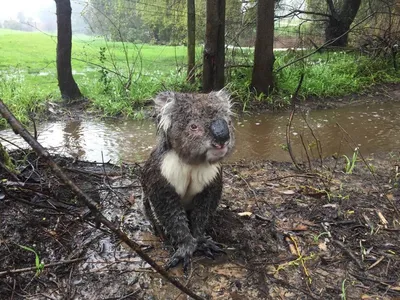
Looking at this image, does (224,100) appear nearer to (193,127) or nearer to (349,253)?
(193,127)

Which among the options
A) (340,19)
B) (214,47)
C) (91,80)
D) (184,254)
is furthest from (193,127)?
(340,19)

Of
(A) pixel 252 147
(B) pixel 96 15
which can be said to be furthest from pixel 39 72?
(A) pixel 252 147

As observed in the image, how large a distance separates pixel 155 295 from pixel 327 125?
574 centimetres

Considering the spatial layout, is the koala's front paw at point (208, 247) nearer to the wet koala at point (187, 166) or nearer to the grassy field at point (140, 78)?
the wet koala at point (187, 166)

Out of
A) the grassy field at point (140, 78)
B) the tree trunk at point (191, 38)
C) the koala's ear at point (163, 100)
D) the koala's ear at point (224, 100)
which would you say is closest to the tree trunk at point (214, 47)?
the grassy field at point (140, 78)

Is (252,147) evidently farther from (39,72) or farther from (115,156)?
(39,72)

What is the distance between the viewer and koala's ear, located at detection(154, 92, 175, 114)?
273 centimetres

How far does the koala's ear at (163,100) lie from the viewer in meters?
2.73

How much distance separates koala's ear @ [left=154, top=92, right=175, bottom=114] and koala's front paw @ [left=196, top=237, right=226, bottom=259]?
1.03 meters

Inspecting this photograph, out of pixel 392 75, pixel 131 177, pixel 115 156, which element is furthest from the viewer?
pixel 392 75

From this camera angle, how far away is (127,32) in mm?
11539

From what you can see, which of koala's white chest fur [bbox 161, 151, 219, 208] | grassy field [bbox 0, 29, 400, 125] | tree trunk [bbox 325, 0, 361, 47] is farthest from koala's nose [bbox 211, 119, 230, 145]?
tree trunk [bbox 325, 0, 361, 47]

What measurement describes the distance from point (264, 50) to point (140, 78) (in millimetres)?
3095

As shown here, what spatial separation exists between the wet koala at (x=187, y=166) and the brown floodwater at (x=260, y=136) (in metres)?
2.42
